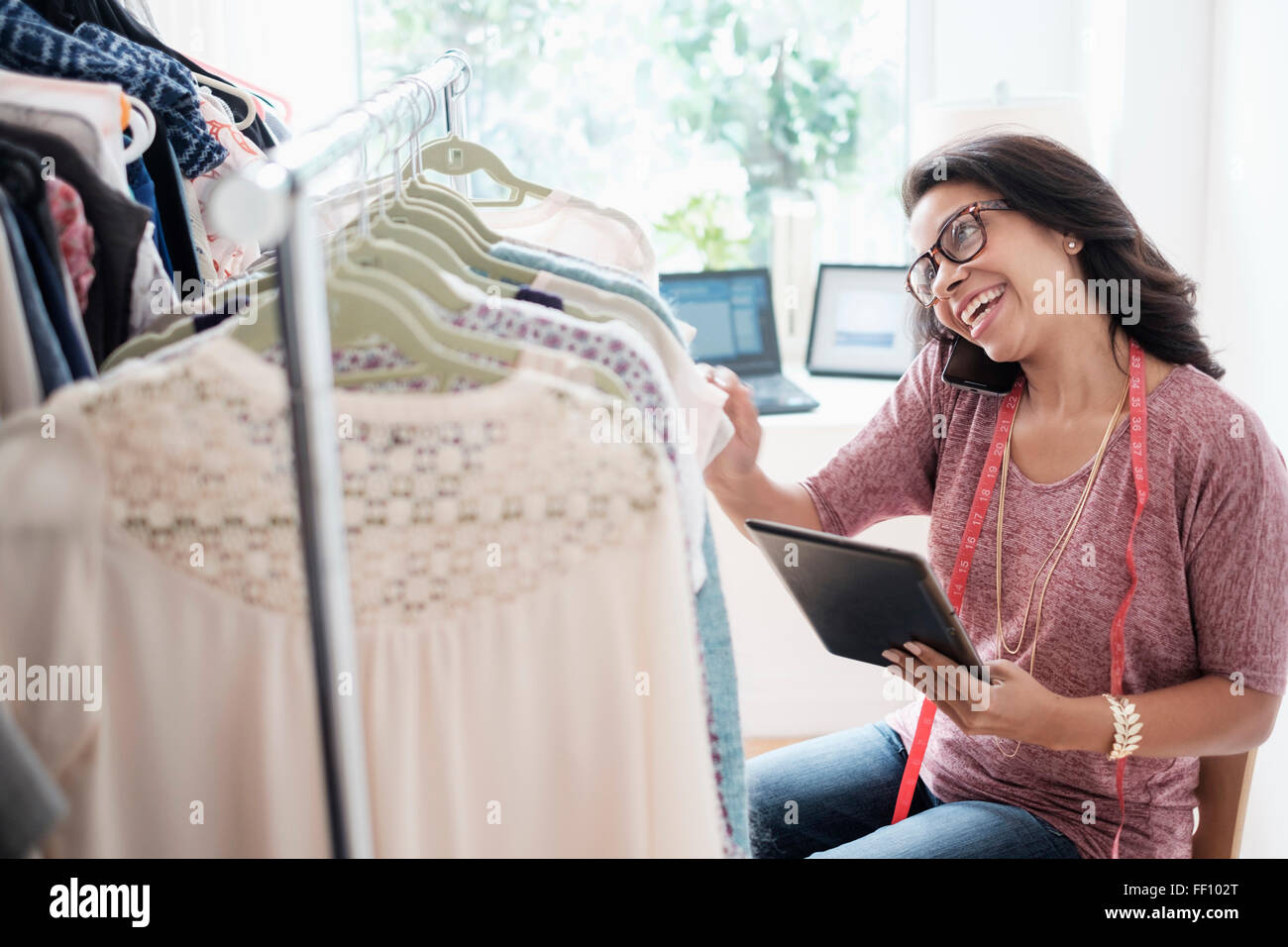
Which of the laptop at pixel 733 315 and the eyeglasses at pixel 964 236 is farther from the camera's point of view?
the laptop at pixel 733 315

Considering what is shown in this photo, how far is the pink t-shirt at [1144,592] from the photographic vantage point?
1139 millimetres

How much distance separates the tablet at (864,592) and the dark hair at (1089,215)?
48 centimetres

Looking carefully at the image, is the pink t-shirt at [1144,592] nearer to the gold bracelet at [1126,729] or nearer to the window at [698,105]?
the gold bracelet at [1126,729]

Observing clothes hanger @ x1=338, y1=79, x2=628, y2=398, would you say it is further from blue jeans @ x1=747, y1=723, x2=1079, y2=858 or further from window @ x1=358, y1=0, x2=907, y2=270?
window @ x1=358, y1=0, x2=907, y2=270

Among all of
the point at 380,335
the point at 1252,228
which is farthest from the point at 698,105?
the point at 380,335

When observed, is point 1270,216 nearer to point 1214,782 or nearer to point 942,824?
point 1214,782

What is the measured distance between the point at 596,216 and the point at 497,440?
61 cm

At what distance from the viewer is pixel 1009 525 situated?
4.22ft

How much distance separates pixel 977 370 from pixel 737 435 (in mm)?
316

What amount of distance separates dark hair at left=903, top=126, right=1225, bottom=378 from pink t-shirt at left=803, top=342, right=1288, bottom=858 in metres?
0.05

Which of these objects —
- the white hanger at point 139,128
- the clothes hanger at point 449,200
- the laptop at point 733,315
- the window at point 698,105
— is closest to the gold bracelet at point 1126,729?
the clothes hanger at point 449,200

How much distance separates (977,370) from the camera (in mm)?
1370

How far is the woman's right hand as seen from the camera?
4.08 ft
